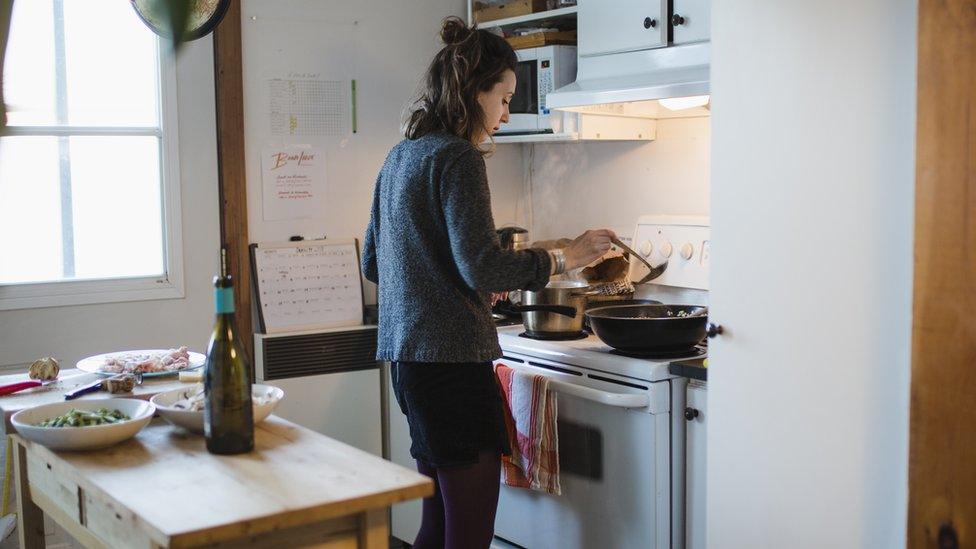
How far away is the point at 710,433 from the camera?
2.39 metres

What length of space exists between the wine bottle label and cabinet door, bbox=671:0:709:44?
170cm

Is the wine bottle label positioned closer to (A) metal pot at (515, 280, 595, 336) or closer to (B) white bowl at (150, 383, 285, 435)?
(B) white bowl at (150, 383, 285, 435)

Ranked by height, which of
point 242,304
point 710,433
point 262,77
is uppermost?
point 262,77

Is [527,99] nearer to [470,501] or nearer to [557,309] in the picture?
[557,309]

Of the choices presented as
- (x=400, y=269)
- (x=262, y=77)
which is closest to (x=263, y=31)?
(x=262, y=77)

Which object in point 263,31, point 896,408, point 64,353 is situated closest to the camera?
point 896,408

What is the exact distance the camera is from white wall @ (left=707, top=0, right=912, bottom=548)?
6.43ft

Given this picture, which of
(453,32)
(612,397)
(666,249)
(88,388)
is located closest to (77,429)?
(88,388)

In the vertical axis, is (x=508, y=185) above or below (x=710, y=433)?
above

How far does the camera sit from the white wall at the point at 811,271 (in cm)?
196

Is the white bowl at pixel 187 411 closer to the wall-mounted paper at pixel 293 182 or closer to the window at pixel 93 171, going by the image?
the window at pixel 93 171

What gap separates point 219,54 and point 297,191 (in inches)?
21.2

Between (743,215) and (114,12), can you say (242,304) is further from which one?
(743,215)

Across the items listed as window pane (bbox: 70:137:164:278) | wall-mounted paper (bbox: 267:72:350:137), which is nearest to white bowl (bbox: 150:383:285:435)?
window pane (bbox: 70:137:164:278)
